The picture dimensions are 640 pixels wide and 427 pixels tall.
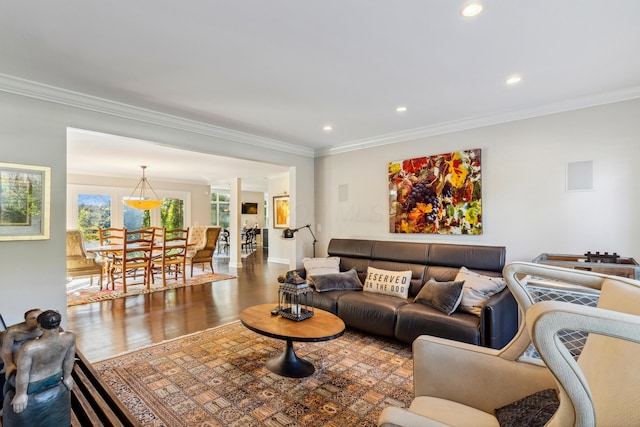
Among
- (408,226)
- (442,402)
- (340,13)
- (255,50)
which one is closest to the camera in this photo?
(442,402)

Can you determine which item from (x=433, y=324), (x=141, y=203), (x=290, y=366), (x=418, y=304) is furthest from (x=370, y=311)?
(x=141, y=203)

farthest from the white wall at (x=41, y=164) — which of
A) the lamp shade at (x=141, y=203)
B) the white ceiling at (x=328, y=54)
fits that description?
the lamp shade at (x=141, y=203)

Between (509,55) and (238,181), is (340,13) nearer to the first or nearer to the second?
(509,55)

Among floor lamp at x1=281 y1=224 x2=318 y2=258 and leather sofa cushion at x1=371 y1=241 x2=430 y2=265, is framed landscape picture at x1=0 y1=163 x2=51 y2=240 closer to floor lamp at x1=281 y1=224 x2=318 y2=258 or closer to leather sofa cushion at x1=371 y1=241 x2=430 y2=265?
floor lamp at x1=281 y1=224 x2=318 y2=258

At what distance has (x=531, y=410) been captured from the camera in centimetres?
117

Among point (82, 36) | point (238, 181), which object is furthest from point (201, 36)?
point (238, 181)

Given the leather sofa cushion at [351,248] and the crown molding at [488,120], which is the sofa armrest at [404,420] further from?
the crown molding at [488,120]

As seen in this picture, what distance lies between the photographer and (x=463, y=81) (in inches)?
110

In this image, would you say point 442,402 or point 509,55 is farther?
point 509,55

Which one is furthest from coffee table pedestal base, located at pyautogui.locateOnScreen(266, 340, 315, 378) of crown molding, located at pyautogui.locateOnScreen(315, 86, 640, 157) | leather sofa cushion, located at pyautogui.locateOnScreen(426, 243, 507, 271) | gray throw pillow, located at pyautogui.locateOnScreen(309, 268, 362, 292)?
crown molding, located at pyautogui.locateOnScreen(315, 86, 640, 157)

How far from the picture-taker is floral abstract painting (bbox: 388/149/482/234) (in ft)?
12.7

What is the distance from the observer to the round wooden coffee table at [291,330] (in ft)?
7.64

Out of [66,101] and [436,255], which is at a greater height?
[66,101]

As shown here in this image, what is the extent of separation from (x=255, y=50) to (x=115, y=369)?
2879 mm
